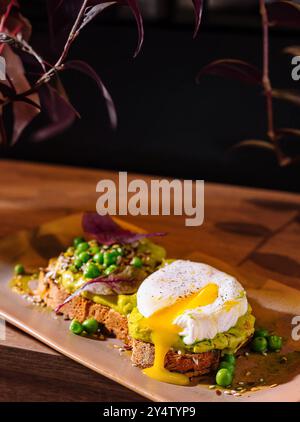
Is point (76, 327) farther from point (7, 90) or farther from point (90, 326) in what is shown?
point (7, 90)

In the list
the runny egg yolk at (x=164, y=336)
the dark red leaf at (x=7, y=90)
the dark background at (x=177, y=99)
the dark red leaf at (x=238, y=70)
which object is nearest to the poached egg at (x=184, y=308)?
the runny egg yolk at (x=164, y=336)

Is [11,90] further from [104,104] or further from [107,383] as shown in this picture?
[104,104]

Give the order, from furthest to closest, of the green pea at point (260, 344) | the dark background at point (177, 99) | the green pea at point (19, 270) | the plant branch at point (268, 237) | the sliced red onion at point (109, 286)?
the dark background at point (177, 99) → the plant branch at point (268, 237) → the green pea at point (19, 270) → the sliced red onion at point (109, 286) → the green pea at point (260, 344)

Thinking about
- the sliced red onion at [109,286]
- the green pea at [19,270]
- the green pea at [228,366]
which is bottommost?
the green pea at [228,366]

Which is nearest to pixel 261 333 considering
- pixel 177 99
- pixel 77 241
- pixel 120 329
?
pixel 120 329

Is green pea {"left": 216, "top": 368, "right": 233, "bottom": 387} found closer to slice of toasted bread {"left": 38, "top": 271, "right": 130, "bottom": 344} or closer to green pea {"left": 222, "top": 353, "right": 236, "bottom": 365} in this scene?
green pea {"left": 222, "top": 353, "right": 236, "bottom": 365}

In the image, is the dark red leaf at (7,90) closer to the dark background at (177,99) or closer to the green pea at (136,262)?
the green pea at (136,262)

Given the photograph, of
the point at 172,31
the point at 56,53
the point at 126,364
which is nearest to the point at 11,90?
the point at 56,53

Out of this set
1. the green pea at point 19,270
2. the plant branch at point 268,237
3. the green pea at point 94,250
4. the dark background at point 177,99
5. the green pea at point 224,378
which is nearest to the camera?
the green pea at point 224,378
